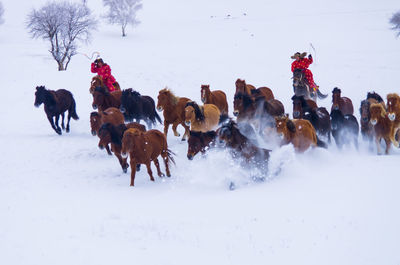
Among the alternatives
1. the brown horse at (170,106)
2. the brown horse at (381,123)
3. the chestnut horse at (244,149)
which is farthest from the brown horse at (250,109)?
the brown horse at (381,123)

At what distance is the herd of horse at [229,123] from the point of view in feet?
27.2

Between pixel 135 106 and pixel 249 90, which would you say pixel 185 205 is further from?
pixel 249 90

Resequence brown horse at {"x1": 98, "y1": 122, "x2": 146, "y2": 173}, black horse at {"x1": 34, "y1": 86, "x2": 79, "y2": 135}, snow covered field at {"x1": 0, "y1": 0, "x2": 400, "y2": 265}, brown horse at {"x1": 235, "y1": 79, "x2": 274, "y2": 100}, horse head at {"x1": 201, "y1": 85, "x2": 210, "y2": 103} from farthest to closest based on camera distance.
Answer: black horse at {"x1": 34, "y1": 86, "x2": 79, "y2": 135} < horse head at {"x1": 201, "y1": 85, "x2": 210, "y2": 103} < brown horse at {"x1": 235, "y1": 79, "x2": 274, "y2": 100} < brown horse at {"x1": 98, "y1": 122, "x2": 146, "y2": 173} < snow covered field at {"x1": 0, "y1": 0, "x2": 400, "y2": 265}

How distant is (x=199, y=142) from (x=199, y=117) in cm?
145

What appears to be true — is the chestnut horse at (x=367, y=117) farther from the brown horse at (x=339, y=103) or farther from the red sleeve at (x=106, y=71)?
the red sleeve at (x=106, y=71)

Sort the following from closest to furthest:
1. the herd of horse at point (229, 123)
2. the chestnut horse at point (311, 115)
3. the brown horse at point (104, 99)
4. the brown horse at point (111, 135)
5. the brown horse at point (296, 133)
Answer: the herd of horse at point (229, 123), the brown horse at point (296, 133), the brown horse at point (111, 135), the chestnut horse at point (311, 115), the brown horse at point (104, 99)

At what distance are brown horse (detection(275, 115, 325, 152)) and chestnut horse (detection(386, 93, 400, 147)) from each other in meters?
2.20

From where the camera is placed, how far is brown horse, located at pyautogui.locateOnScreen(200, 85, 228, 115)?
A: 1205 centimetres

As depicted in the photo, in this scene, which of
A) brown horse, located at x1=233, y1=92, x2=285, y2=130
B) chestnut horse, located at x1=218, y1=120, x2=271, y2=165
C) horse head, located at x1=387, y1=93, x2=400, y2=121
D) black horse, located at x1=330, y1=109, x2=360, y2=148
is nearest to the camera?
chestnut horse, located at x1=218, y1=120, x2=271, y2=165

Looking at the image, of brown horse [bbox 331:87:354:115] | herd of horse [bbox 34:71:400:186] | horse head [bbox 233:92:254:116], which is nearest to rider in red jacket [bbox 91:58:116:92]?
herd of horse [bbox 34:71:400:186]

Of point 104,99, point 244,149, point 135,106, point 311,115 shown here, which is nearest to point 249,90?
point 311,115

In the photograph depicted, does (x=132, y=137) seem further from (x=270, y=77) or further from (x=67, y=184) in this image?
(x=270, y=77)

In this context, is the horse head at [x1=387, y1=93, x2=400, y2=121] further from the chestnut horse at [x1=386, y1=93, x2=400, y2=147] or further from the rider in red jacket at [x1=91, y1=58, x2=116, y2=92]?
the rider in red jacket at [x1=91, y1=58, x2=116, y2=92]

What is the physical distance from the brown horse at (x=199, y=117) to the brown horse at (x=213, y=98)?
1212mm
